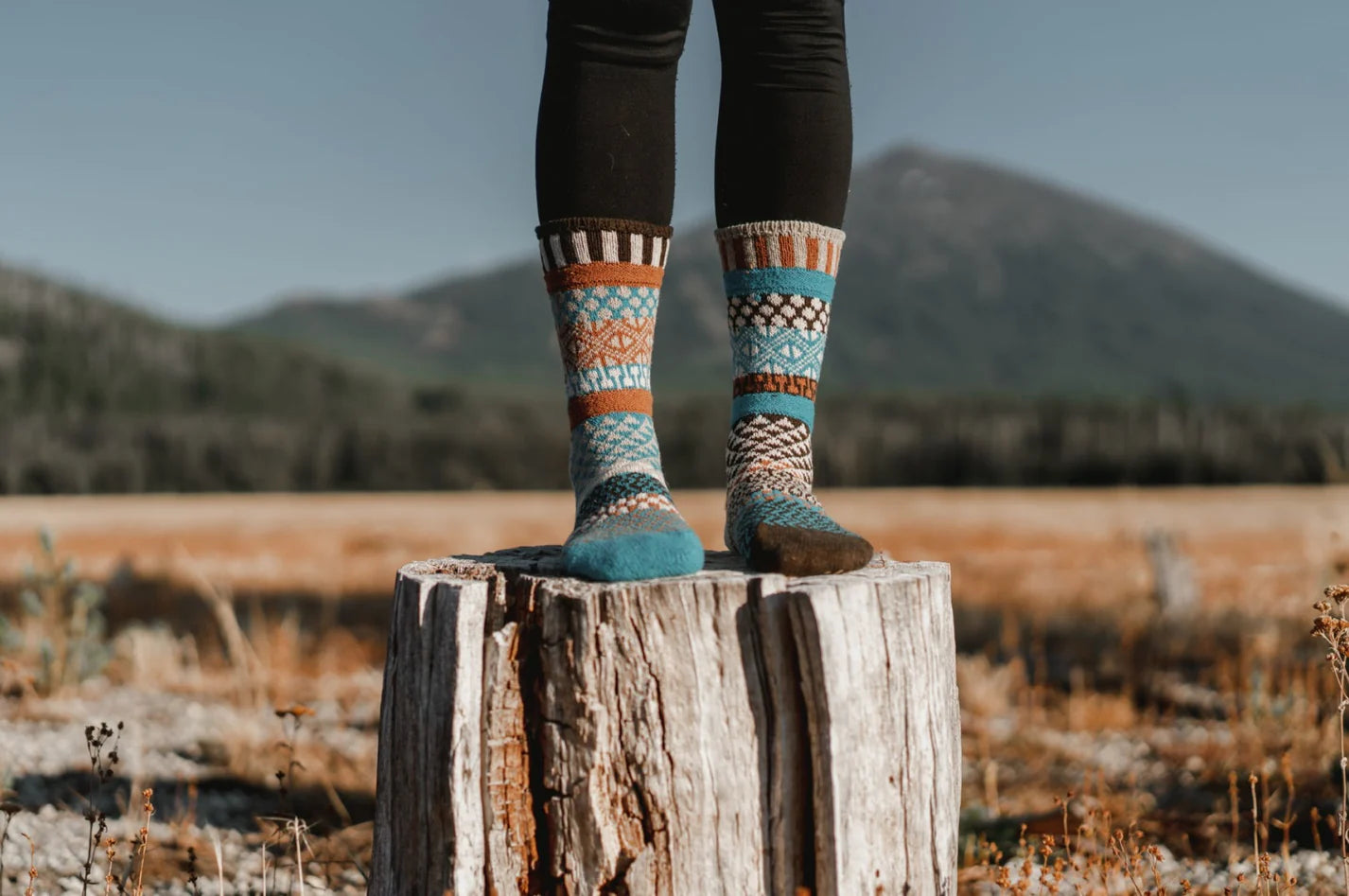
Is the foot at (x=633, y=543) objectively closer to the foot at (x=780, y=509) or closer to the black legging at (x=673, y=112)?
the foot at (x=780, y=509)

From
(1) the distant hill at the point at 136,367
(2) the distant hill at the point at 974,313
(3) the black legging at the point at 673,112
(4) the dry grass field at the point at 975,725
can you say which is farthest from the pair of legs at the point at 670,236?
(2) the distant hill at the point at 974,313

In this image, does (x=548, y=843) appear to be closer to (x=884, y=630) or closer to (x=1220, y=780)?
(x=884, y=630)

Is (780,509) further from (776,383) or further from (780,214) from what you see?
(780,214)

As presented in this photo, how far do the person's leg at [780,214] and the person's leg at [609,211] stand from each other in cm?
15

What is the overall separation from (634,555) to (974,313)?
132446 mm

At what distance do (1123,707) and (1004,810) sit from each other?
1394 mm

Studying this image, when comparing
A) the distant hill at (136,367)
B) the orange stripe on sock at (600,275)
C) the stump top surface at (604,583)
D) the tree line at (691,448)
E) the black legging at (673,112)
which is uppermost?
the distant hill at (136,367)

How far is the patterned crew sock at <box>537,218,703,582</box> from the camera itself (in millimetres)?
1847

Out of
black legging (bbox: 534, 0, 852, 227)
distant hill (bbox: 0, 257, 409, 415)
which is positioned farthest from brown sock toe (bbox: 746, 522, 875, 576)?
distant hill (bbox: 0, 257, 409, 415)

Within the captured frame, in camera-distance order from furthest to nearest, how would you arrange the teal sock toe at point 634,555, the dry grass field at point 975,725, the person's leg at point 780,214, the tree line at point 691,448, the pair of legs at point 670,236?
the tree line at point 691,448 → the dry grass field at point 975,725 → the person's leg at point 780,214 → the pair of legs at point 670,236 → the teal sock toe at point 634,555

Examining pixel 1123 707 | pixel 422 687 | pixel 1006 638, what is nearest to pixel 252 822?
pixel 422 687

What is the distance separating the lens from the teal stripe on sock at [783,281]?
1.98 meters

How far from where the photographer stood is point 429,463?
27.7 m

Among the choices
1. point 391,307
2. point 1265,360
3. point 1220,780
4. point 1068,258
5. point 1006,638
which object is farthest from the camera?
point 391,307
